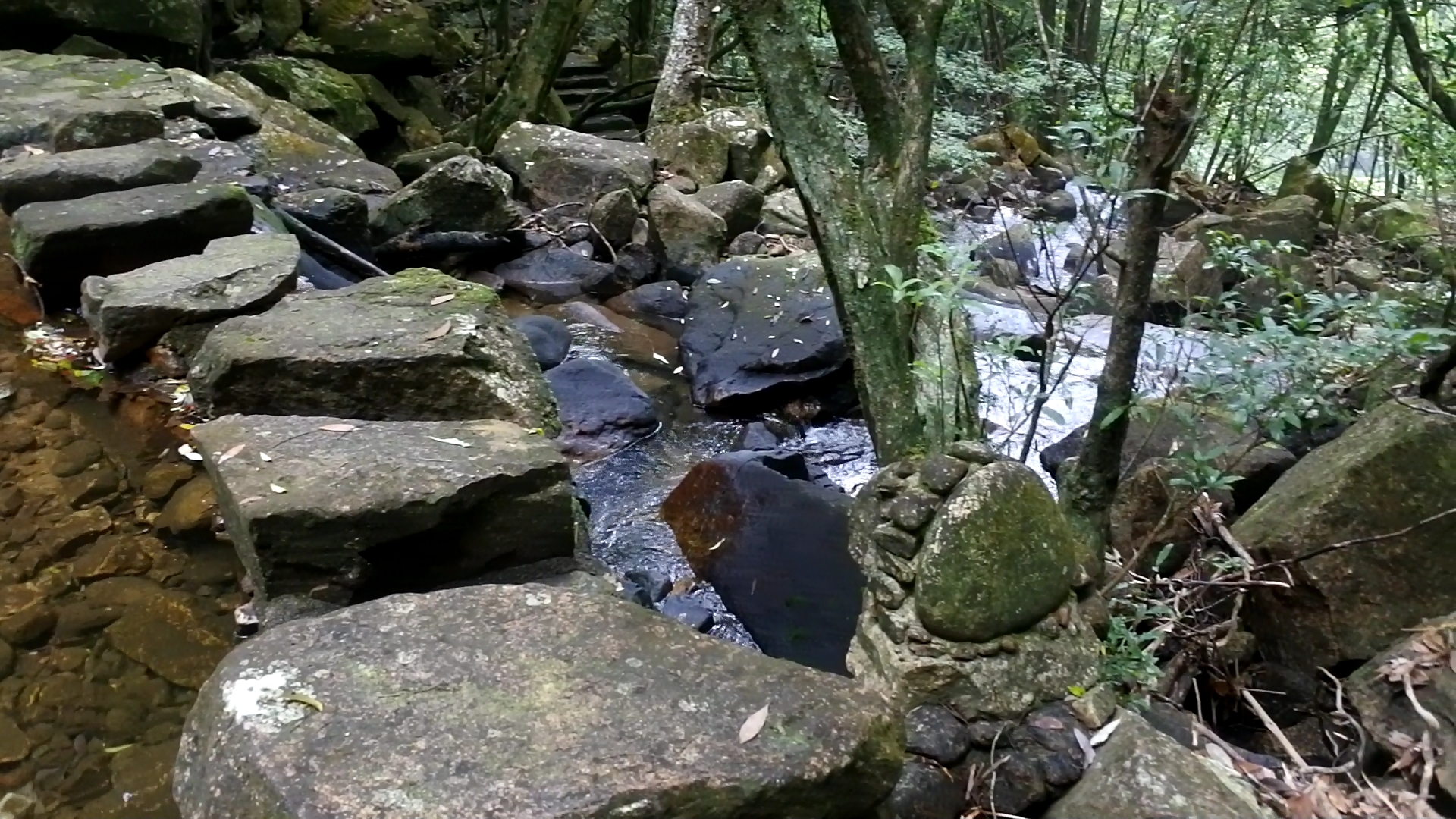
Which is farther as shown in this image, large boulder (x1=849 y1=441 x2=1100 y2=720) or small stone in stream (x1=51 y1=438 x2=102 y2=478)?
small stone in stream (x1=51 y1=438 x2=102 y2=478)

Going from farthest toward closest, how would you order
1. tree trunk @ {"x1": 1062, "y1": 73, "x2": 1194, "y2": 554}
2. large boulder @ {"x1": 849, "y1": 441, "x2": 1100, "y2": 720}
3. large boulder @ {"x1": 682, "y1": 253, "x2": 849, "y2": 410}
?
1. large boulder @ {"x1": 682, "y1": 253, "x2": 849, "y2": 410}
2. tree trunk @ {"x1": 1062, "y1": 73, "x2": 1194, "y2": 554}
3. large boulder @ {"x1": 849, "y1": 441, "x2": 1100, "y2": 720}

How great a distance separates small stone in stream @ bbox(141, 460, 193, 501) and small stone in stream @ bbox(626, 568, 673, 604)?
4.63 feet

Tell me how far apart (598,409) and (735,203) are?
3.10 m

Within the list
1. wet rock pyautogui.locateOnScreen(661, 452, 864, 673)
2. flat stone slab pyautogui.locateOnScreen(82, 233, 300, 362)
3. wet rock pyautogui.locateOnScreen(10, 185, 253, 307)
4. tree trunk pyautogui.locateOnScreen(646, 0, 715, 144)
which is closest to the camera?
wet rock pyautogui.locateOnScreen(661, 452, 864, 673)

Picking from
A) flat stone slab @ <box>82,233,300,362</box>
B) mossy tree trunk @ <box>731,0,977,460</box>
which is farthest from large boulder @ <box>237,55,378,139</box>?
mossy tree trunk @ <box>731,0,977,460</box>

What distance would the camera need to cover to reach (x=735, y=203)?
7.64 m

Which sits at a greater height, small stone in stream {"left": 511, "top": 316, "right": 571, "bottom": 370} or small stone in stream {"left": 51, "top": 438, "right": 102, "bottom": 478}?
small stone in stream {"left": 51, "top": 438, "right": 102, "bottom": 478}

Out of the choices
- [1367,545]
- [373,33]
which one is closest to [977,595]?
[1367,545]

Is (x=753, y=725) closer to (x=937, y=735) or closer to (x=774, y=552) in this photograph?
(x=937, y=735)

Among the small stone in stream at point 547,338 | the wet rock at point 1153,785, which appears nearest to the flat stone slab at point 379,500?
the wet rock at point 1153,785

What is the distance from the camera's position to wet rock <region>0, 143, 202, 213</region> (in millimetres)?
4277

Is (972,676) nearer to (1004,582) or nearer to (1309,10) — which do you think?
(1004,582)

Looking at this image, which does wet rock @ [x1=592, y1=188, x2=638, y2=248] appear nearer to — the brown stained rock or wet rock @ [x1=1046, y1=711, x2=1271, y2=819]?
the brown stained rock

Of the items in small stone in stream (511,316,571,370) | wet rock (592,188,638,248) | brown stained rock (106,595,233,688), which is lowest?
small stone in stream (511,316,571,370)
